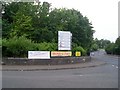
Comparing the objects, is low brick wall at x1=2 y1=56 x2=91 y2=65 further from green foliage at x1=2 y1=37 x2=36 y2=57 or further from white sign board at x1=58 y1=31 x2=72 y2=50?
white sign board at x1=58 y1=31 x2=72 y2=50

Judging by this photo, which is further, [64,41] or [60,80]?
[64,41]

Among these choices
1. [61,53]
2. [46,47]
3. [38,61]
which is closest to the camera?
[38,61]

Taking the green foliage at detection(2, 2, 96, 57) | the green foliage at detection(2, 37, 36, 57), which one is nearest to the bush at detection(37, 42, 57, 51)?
the green foliage at detection(2, 2, 96, 57)

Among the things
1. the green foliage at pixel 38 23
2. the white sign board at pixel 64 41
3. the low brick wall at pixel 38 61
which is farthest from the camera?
the green foliage at pixel 38 23

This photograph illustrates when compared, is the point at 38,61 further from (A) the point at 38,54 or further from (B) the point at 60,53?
(B) the point at 60,53

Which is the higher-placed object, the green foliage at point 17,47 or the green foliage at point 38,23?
the green foliage at point 38,23

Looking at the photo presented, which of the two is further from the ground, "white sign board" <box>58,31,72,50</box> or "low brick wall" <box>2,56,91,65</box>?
"white sign board" <box>58,31,72,50</box>

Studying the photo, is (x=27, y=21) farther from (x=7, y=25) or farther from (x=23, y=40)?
(x=23, y=40)

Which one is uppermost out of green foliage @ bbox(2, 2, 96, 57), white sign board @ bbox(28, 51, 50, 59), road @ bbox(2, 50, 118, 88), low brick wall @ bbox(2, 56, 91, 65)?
green foliage @ bbox(2, 2, 96, 57)

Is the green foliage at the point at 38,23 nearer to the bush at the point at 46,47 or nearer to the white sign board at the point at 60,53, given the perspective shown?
the bush at the point at 46,47

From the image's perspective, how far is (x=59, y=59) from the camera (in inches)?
1444

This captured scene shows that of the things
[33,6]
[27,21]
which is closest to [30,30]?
[27,21]

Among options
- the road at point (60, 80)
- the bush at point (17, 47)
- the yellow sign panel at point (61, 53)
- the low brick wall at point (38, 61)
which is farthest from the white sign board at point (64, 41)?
the road at point (60, 80)

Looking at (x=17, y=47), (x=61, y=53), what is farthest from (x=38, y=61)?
(x=61, y=53)
